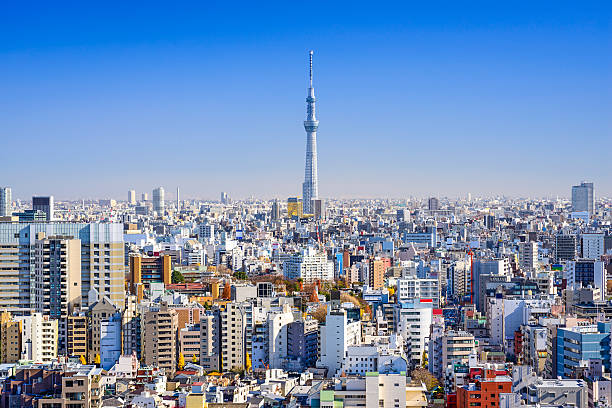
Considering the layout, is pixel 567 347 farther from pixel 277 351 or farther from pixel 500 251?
pixel 500 251

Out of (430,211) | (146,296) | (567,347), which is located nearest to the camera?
(567,347)

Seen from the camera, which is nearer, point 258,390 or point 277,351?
point 258,390

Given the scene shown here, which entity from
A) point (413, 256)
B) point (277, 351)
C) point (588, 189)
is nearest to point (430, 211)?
point (588, 189)

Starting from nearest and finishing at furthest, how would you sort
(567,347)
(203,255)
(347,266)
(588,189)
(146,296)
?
(567,347)
(146,296)
(347,266)
(203,255)
(588,189)

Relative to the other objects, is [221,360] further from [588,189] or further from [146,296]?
[588,189]

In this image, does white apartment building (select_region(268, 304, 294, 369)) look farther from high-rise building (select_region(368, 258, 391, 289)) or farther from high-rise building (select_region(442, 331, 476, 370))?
high-rise building (select_region(368, 258, 391, 289))

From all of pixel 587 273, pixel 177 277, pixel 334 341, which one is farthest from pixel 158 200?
pixel 334 341

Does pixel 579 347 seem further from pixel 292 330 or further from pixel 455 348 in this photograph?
pixel 292 330
